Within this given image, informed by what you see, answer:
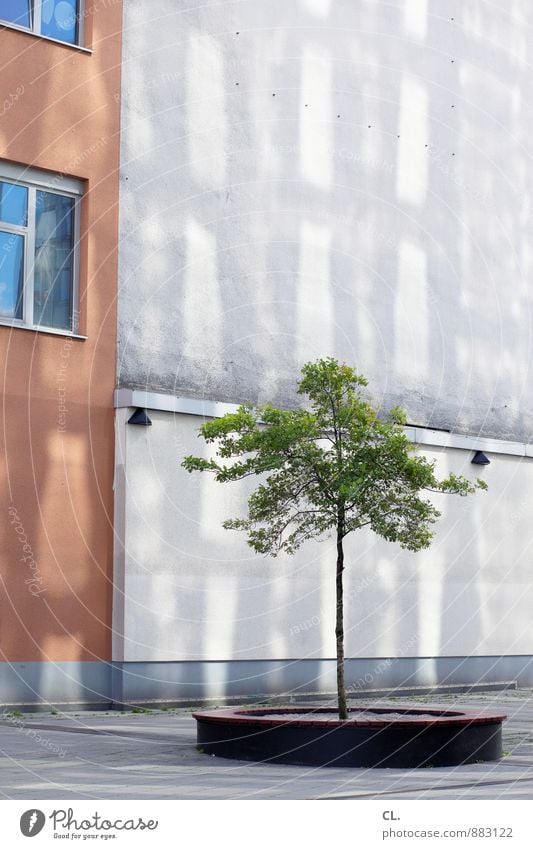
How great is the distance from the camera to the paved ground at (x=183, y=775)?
966 cm

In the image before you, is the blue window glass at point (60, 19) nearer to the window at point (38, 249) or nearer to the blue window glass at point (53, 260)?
the window at point (38, 249)

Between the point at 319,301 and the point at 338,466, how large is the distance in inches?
395

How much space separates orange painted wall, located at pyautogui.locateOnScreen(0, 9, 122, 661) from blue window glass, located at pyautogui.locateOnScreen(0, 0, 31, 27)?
287 mm

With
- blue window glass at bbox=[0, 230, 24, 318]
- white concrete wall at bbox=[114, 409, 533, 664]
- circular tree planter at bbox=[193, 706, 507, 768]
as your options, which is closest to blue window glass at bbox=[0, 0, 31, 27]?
blue window glass at bbox=[0, 230, 24, 318]

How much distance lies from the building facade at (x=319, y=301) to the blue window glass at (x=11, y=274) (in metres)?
1.65

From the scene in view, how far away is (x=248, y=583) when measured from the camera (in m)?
20.8

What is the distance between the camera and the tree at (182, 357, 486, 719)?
12.8 m

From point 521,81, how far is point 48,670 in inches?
649

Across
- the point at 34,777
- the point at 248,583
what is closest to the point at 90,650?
the point at 248,583

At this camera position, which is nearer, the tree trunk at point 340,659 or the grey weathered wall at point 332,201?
the tree trunk at point 340,659

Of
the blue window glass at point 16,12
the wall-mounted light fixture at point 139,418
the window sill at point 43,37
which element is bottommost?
the wall-mounted light fixture at point 139,418

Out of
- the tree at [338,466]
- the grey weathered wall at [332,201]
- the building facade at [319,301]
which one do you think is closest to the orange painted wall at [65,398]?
the building facade at [319,301]

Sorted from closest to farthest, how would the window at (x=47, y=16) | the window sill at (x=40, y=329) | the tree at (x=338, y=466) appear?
1. the tree at (x=338, y=466)
2. the window sill at (x=40, y=329)
3. the window at (x=47, y=16)

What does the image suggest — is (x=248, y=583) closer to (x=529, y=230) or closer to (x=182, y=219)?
(x=182, y=219)
